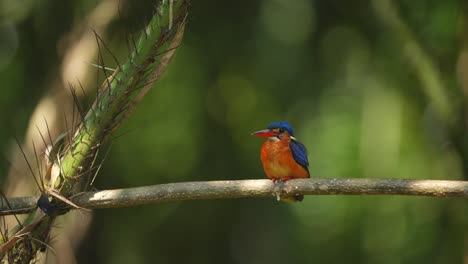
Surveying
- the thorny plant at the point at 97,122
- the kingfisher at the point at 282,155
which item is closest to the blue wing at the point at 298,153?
the kingfisher at the point at 282,155

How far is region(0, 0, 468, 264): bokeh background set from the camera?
6.27 metres

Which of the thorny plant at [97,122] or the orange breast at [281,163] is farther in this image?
the orange breast at [281,163]

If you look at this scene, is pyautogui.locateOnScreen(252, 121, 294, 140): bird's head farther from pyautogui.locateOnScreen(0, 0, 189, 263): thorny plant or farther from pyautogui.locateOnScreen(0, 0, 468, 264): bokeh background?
pyautogui.locateOnScreen(0, 0, 189, 263): thorny plant

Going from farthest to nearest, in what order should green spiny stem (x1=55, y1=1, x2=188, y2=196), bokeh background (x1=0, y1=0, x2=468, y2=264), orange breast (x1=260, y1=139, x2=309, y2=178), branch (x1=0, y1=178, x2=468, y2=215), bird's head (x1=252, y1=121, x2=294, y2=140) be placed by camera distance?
bokeh background (x1=0, y1=0, x2=468, y2=264) < bird's head (x1=252, y1=121, x2=294, y2=140) < orange breast (x1=260, y1=139, x2=309, y2=178) < green spiny stem (x1=55, y1=1, x2=188, y2=196) < branch (x1=0, y1=178, x2=468, y2=215)

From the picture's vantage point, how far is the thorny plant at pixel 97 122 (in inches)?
122

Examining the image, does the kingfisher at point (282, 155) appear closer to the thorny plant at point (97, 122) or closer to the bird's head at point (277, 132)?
the bird's head at point (277, 132)

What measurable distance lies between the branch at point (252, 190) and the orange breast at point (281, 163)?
153 cm

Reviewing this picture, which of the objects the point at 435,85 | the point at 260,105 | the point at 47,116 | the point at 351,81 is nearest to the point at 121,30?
the point at 47,116

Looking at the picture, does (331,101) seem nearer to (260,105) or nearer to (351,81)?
(351,81)

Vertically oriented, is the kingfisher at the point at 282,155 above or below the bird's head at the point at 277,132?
below

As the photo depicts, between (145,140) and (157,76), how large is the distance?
15.8 feet

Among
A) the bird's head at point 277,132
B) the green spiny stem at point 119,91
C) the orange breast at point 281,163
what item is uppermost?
the green spiny stem at point 119,91

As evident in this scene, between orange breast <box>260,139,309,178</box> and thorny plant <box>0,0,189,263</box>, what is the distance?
6.00 ft

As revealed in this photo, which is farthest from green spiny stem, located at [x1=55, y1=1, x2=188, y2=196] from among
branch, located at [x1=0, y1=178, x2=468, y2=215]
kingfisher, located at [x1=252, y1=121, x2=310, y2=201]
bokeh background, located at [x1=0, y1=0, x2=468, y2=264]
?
bokeh background, located at [x1=0, y1=0, x2=468, y2=264]
